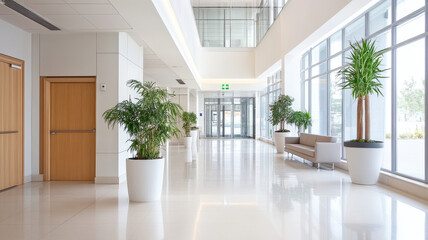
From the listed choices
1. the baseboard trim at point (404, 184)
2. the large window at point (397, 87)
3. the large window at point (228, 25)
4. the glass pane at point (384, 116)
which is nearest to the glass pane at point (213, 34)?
the large window at point (228, 25)

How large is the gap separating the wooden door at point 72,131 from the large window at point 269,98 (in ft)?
31.4

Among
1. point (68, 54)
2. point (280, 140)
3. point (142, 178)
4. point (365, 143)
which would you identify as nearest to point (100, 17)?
point (68, 54)

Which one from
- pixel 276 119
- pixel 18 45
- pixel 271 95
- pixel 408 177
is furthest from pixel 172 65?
pixel 271 95

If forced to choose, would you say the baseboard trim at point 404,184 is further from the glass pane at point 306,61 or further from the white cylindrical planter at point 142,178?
the glass pane at point 306,61

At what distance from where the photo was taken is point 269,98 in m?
18.8

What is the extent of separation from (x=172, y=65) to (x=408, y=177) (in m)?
7.58

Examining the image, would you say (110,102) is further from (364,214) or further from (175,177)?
(364,214)

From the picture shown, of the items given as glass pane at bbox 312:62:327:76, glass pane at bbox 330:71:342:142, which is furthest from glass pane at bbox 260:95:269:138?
glass pane at bbox 330:71:342:142

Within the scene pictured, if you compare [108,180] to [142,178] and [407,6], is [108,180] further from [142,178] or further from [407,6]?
[407,6]

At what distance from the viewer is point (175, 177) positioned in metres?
6.98

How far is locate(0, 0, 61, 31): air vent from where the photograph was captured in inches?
193

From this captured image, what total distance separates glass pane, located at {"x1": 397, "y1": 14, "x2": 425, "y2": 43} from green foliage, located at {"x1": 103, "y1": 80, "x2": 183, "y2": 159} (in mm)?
4589

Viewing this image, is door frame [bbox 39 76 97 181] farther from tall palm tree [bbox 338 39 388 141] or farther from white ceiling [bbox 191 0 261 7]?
white ceiling [bbox 191 0 261 7]

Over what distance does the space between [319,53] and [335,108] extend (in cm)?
231
